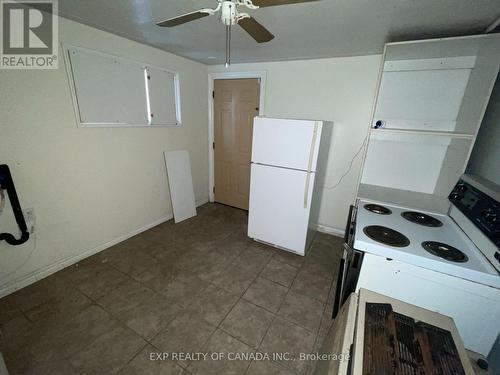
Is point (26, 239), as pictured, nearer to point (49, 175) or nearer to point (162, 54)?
point (49, 175)

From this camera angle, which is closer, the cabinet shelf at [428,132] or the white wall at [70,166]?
the cabinet shelf at [428,132]

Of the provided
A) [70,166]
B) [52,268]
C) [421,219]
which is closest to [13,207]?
→ [70,166]

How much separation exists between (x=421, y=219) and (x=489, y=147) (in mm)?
725

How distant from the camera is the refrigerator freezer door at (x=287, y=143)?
2195 millimetres

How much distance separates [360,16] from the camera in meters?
1.56

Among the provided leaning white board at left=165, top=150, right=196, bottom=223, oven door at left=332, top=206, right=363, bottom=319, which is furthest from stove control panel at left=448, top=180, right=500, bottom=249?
leaning white board at left=165, top=150, right=196, bottom=223

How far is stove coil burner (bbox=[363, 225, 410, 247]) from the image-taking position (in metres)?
1.38

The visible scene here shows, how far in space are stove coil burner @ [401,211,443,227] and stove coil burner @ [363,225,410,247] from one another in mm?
368

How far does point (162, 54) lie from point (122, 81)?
0.68 metres

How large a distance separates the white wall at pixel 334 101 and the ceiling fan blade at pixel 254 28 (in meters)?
1.60

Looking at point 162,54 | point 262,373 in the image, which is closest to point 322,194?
point 262,373

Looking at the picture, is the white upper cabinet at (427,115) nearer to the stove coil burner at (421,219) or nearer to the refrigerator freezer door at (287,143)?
the stove coil burner at (421,219)

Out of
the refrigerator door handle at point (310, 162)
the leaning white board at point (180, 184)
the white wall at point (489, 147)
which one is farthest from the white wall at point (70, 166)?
the white wall at point (489, 147)

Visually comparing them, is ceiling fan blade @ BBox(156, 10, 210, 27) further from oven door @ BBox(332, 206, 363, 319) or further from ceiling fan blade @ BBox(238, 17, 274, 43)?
oven door @ BBox(332, 206, 363, 319)
